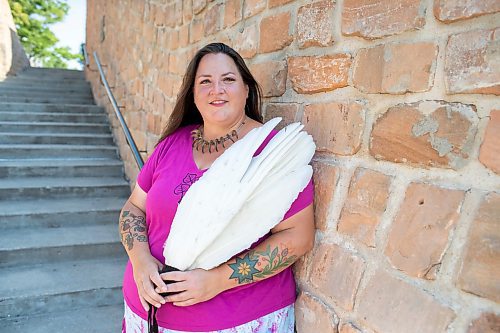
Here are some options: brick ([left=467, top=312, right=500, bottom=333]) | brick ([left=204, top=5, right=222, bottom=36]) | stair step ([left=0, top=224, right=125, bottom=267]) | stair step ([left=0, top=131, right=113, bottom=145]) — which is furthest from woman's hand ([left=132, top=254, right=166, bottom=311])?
stair step ([left=0, top=131, right=113, bottom=145])

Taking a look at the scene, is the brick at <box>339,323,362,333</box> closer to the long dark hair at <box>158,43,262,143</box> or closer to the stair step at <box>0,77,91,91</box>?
the long dark hair at <box>158,43,262,143</box>

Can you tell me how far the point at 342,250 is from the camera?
3.64 feet

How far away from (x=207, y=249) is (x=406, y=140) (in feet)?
1.94

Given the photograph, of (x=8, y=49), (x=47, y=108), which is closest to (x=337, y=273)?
(x=47, y=108)

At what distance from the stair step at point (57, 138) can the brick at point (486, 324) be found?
462 cm

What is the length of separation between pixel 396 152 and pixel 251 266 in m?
0.51

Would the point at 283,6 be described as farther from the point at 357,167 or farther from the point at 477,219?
the point at 477,219

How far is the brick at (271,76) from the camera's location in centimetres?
144

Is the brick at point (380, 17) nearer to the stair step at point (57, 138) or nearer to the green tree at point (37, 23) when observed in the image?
the stair step at point (57, 138)

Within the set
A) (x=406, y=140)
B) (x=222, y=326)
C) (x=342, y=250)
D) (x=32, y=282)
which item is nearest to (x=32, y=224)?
(x=32, y=282)

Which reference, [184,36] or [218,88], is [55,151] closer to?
[184,36]

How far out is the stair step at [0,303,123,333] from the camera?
2281mm

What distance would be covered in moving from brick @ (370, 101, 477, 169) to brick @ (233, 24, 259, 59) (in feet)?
2.51

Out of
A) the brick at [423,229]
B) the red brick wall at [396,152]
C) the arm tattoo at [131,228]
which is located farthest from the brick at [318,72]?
the arm tattoo at [131,228]
